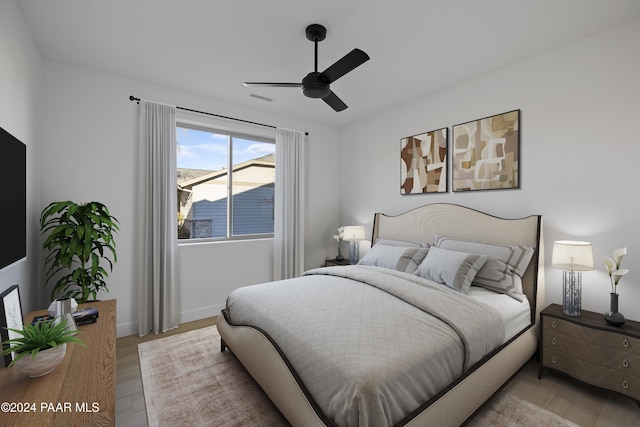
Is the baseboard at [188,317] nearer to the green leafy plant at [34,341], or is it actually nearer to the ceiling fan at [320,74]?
the green leafy plant at [34,341]

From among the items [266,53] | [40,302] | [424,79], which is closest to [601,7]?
[424,79]

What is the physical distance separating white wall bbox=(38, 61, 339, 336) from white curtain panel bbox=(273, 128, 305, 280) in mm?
377

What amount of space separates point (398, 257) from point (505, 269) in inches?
37.1

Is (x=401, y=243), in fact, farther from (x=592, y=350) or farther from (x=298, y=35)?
(x=298, y=35)

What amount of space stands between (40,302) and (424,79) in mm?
4284

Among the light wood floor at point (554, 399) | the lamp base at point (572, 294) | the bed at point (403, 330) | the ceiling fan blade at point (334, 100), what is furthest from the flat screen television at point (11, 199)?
the lamp base at point (572, 294)

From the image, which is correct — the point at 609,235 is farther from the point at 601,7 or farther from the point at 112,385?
the point at 112,385

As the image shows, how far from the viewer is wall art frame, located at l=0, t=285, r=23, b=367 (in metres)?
1.22

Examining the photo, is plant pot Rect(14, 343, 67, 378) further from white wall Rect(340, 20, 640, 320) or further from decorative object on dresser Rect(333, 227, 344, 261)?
white wall Rect(340, 20, 640, 320)

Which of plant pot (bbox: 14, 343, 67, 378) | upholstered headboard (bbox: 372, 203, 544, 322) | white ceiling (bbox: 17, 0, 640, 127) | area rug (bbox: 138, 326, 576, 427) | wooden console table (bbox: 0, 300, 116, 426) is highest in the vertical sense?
white ceiling (bbox: 17, 0, 640, 127)

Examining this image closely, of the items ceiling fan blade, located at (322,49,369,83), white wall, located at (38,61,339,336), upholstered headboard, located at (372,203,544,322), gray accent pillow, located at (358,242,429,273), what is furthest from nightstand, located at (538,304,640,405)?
white wall, located at (38,61,339,336)

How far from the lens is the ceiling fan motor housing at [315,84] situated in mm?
2137

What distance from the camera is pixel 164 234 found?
3.10 m

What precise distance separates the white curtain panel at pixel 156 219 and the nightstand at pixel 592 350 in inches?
140
